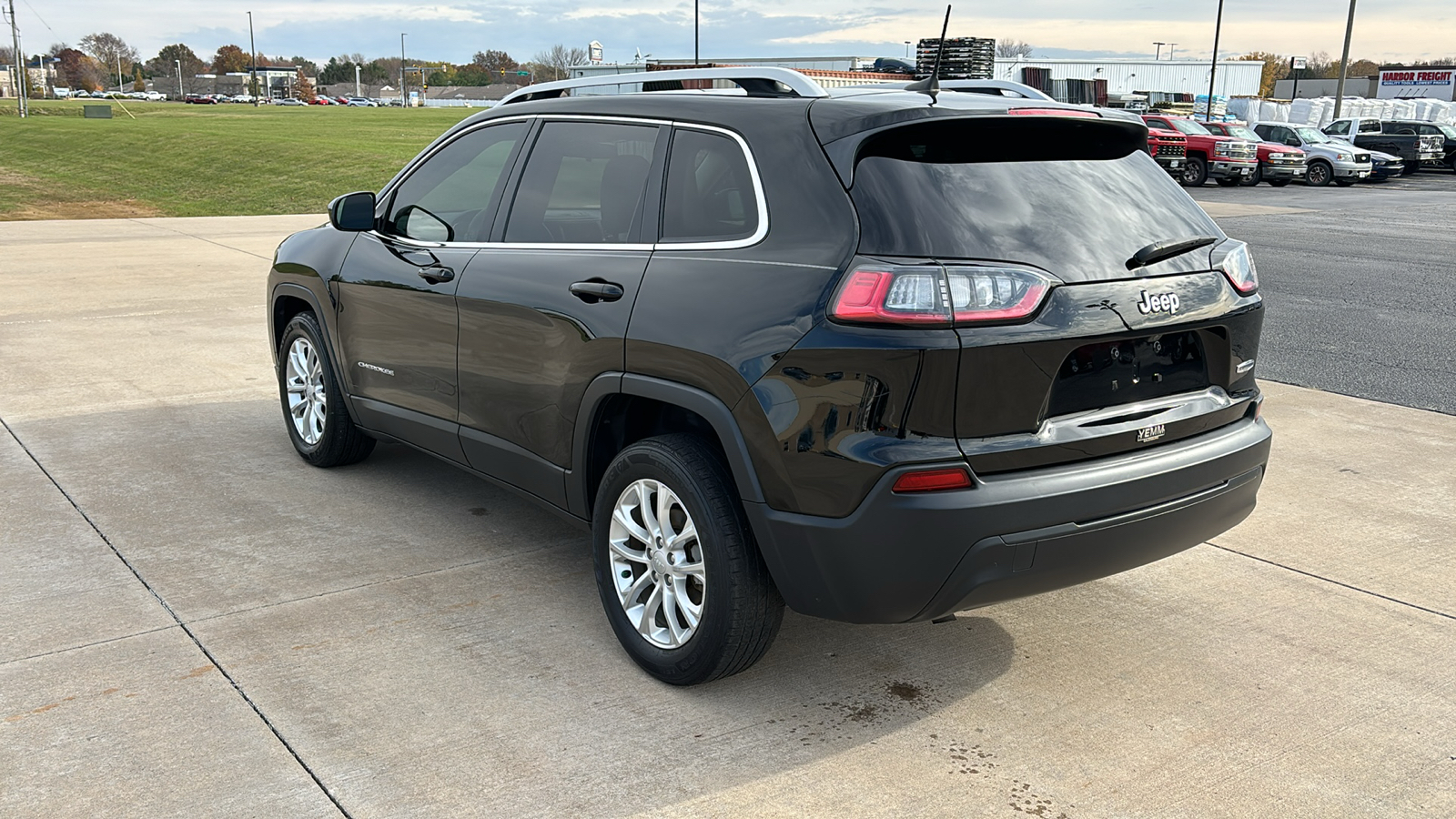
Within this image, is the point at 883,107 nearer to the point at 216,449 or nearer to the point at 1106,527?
the point at 1106,527

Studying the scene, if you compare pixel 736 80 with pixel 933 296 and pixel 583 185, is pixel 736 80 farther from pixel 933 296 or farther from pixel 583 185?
pixel 933 296

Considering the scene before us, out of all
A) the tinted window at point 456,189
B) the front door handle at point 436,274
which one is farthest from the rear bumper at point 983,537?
the tinted window at point 456,189

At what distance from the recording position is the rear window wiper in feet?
11.0

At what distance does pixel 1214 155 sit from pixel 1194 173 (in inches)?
26.4

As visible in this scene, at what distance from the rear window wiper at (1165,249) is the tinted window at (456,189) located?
231 cm

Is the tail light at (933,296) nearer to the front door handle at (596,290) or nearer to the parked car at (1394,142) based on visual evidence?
the front door handle at (596,290)

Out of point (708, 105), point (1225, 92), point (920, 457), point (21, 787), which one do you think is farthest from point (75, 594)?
point (1225, 92)

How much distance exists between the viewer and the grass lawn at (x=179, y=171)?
74.1ft

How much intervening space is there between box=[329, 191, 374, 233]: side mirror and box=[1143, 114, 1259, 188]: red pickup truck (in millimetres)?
29078

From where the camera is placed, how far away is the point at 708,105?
3.72 metres

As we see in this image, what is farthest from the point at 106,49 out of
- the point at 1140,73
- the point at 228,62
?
the point at 1140,73

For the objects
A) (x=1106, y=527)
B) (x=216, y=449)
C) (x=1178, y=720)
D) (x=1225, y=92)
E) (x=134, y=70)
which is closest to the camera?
(x=1106, y=527)

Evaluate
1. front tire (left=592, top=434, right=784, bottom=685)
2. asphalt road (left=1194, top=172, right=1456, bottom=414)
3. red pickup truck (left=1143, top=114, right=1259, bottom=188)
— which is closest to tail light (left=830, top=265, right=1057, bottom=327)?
front tire (left=592, top=434, right=784, bottom=685)

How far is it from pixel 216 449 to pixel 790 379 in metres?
4.07
